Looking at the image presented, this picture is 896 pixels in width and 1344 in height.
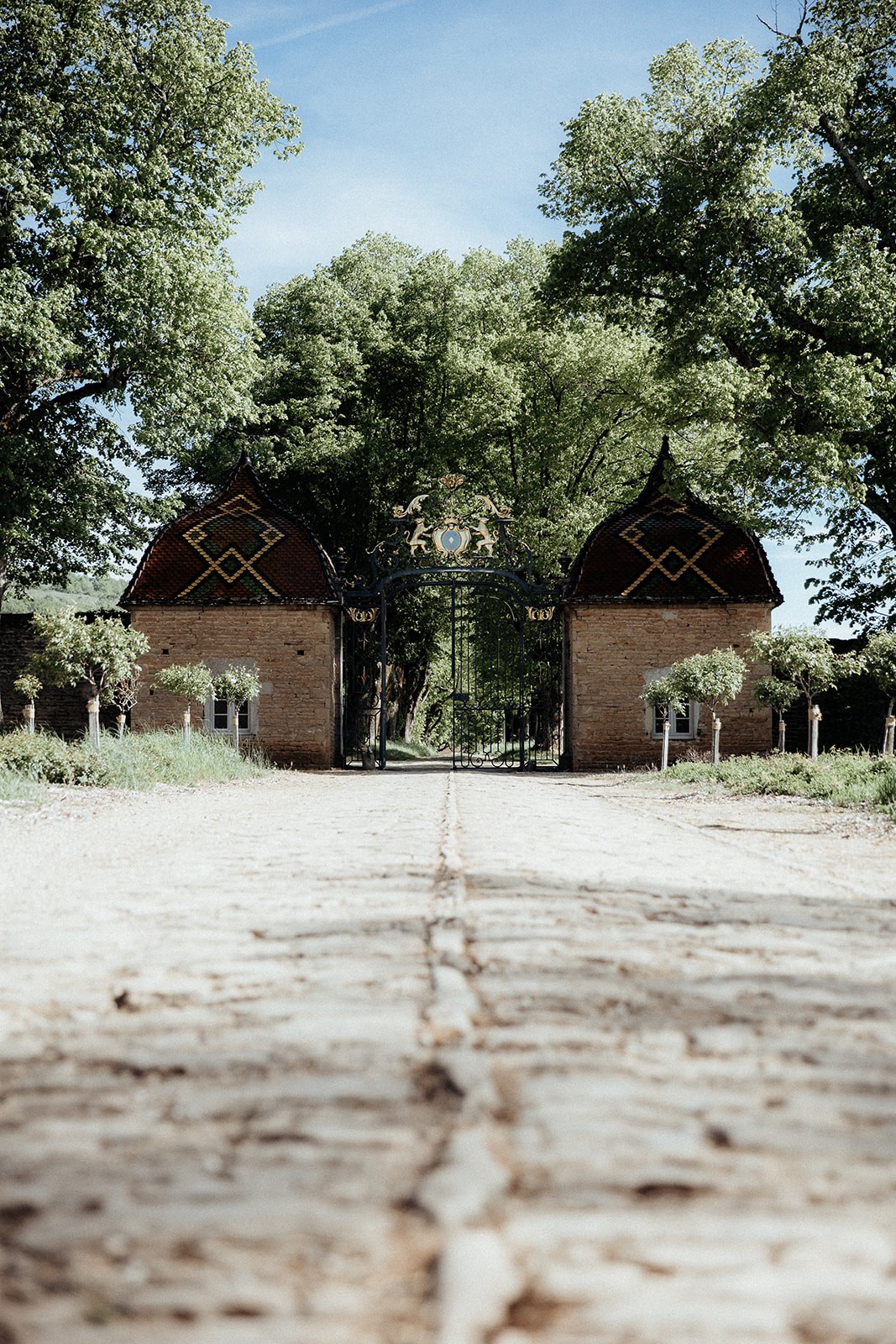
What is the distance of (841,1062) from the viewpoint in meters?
2.45

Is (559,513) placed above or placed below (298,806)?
above

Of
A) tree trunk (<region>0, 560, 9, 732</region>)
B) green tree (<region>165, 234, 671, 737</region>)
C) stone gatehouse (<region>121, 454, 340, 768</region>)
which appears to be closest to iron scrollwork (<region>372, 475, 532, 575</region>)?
stone gatehouse (<region>121, 454, 340, 768</region>)

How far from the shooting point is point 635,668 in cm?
2277

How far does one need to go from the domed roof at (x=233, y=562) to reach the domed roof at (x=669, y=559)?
6.36 metres

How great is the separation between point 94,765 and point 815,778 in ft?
30.3

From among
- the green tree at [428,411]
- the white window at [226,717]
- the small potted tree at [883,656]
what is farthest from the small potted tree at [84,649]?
the small potted tree at [883,656]

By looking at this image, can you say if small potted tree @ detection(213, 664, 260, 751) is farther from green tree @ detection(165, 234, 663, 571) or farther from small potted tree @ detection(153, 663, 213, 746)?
green tree @ detection(165, 234, 663, 571)

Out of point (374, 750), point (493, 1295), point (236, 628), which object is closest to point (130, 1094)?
point (493, 1295)

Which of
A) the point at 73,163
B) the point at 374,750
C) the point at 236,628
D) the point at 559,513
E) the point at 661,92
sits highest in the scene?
the point at 661,92

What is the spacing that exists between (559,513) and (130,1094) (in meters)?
26.2

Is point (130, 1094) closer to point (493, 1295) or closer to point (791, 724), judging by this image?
point (493, 1295)

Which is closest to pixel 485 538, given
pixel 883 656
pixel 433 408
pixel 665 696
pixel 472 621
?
pixel 472 621

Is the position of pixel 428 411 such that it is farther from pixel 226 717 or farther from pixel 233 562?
pixel 226 717

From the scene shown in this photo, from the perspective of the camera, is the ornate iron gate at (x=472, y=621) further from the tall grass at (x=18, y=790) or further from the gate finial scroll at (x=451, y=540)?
the tall grass at (x=18, y=790)
